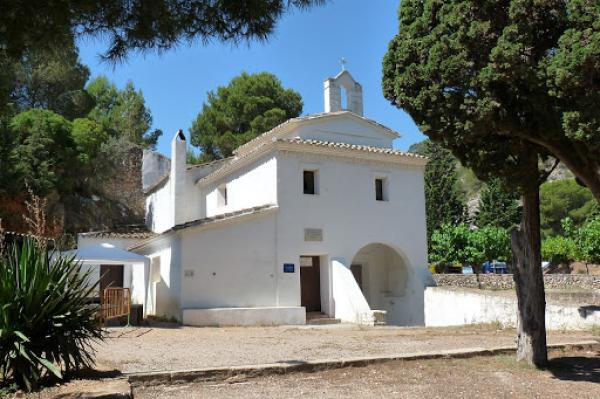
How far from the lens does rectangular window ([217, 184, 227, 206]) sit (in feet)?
74.2

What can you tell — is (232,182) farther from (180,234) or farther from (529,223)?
(529,223)

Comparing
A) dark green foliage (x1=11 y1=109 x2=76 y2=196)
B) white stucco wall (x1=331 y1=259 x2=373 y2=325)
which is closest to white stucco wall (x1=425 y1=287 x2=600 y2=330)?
white stucco wall (x1=331 y1=259 x2=373 y2=325)

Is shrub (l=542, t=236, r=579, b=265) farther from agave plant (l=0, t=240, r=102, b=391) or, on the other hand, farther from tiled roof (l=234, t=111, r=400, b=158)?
agave plant (l=0, t=240, r=102, b=391)

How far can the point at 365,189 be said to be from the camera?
20297mm

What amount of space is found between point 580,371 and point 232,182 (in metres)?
15.6

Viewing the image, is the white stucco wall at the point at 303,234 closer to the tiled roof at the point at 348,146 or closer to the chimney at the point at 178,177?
the tiled roof at the point at 348,146

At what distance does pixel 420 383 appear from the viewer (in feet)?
23.8

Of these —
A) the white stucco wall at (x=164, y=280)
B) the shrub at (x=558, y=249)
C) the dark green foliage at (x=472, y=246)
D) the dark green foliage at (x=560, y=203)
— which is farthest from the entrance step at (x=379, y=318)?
the dark green foliage at (x=560, y=203)

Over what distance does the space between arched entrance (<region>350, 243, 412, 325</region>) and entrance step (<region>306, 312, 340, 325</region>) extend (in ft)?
11.1

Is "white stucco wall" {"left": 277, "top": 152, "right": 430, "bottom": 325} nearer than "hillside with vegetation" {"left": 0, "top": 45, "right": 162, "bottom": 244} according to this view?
Yes

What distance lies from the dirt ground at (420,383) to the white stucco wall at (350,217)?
1021 centimetres

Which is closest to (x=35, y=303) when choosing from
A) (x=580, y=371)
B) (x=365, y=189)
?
(x=580, y=371)

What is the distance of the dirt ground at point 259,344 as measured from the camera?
8906 mm

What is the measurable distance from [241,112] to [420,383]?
3030 cm
